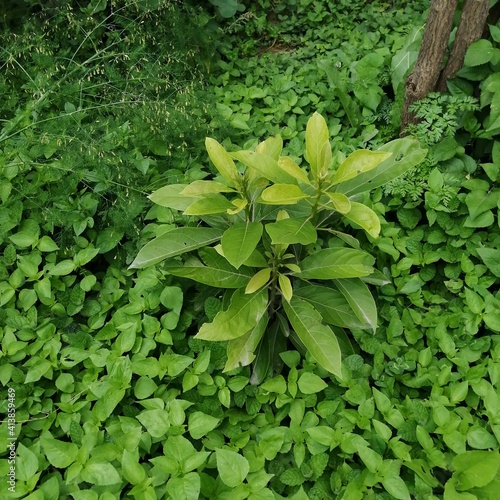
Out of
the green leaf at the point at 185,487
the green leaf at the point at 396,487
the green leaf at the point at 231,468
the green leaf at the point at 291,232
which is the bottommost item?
the green leaf at the point at 396,487

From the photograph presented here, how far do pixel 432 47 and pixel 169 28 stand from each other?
176 cm

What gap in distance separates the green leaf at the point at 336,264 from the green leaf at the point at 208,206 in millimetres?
392

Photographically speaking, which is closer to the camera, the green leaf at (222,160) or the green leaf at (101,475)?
the green leaf at (101,475)

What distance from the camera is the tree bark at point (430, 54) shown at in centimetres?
228

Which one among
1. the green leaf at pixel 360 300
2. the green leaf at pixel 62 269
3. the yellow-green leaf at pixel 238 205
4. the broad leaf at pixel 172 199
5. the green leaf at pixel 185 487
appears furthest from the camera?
the green leaf at pixel 62 269

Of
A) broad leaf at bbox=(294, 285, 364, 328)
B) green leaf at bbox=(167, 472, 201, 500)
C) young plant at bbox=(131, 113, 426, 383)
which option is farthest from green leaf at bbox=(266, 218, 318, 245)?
green leaf at bbox=(167, 472, 201, 500)

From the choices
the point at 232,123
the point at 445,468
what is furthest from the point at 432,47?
the point at 445,468

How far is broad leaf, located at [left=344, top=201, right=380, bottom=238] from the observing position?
161 centimetres

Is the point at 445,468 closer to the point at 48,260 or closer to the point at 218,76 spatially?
the point at 48,260

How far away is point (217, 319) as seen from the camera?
1672 millimetres

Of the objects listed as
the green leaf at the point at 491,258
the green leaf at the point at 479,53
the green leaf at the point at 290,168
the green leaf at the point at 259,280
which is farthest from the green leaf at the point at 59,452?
the green leaf at the point at 479,53

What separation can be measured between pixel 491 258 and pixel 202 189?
138 cm

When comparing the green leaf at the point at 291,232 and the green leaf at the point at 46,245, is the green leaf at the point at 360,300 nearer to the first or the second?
the green leaf at the point at 291,232

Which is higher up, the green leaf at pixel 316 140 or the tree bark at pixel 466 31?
the green leaf at pixel 316 140
